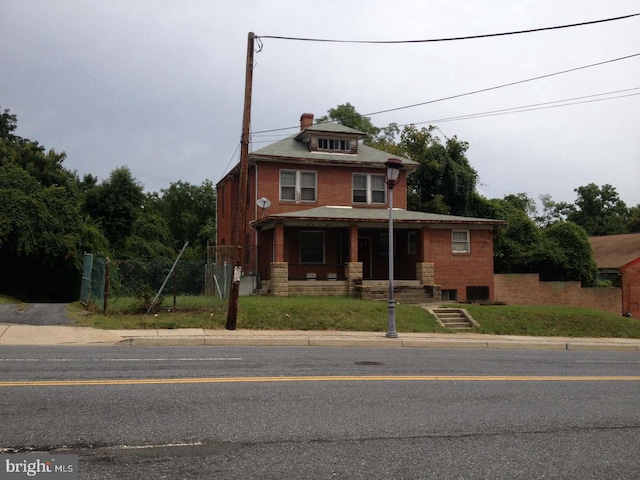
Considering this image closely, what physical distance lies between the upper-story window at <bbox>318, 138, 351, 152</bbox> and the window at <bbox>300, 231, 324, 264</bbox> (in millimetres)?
5225

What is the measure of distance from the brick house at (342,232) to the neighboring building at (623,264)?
10.7 m

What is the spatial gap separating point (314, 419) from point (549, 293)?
2716 cm

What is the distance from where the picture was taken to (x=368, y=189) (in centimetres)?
3095

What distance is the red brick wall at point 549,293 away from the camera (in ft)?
99.6

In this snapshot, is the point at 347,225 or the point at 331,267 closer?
the point at 347,225

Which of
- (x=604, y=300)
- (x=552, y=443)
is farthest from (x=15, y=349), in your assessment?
(x=604, y=300)

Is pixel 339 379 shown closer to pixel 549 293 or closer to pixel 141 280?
pixel 141 280

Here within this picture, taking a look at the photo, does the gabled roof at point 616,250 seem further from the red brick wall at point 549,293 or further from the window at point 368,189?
the window at point 368,189

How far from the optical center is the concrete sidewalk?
14844mm

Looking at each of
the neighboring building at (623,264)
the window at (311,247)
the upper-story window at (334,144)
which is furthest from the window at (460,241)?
the neighboring building at (623,264)

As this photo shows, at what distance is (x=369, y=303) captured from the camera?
2228 cm

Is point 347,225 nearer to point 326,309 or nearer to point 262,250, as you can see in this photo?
point 262,250

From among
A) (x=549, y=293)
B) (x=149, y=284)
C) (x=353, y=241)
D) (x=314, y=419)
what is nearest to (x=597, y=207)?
(x=549, y=293)

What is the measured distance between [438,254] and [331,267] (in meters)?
5.03
